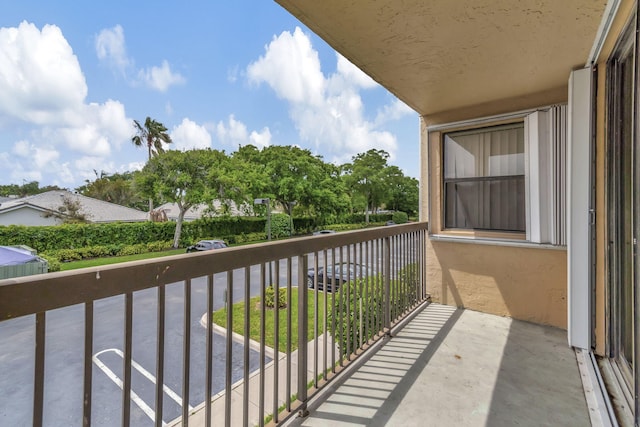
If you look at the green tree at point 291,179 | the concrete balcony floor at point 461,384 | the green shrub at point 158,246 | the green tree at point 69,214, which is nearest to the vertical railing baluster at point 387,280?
the concrete balcony floor at point 461,384

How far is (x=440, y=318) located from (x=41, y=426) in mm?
3053

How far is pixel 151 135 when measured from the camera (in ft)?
95.8

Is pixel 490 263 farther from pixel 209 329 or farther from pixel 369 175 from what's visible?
pixel 369 175

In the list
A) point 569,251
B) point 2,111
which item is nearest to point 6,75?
point 2,111

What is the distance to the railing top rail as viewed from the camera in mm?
686

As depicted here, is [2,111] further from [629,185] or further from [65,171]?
[629,185]

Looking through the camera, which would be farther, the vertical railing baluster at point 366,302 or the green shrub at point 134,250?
the green shrub at point 134,250

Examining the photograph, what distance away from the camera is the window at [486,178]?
3043 millimetres

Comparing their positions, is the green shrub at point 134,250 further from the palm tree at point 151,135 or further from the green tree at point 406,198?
Result: the green tree at point 406,198

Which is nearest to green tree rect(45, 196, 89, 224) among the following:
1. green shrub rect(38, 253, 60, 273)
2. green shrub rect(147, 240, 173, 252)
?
green shrub rect(147, 240, 173, 252)

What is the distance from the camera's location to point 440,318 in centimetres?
303

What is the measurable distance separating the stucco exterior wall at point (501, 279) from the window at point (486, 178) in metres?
0.29

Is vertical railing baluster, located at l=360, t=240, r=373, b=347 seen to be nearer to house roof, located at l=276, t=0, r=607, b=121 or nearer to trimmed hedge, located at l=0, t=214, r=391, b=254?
house roof, located at l=276, t=0, r=607, b=121

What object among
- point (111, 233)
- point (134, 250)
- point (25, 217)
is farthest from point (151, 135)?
point (134, 250)
